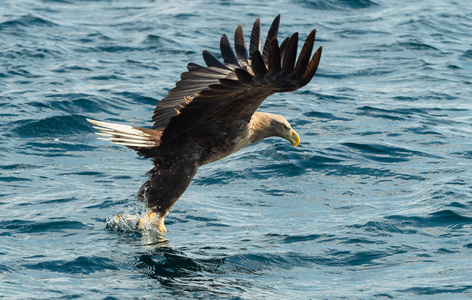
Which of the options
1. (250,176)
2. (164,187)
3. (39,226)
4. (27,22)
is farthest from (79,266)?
(27,22)

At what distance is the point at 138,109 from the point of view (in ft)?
35.9

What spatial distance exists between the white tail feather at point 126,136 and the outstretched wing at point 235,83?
138 millimetres

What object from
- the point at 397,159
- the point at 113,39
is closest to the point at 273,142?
the point at 397,159

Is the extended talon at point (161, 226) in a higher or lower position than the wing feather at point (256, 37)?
lower

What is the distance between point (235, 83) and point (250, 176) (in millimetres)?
3123

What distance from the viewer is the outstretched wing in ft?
18.1

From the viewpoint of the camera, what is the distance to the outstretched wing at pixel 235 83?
553 cm

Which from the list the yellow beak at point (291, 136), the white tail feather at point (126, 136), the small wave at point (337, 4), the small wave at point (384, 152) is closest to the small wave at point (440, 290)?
the yellow beak at point (291, 136)

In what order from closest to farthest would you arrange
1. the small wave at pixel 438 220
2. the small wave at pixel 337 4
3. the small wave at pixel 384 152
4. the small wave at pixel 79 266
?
the small wave at pixel 79 266 → the small wave at pixel 438 220 → the small wave at pixel 384 152 → the small wave at pixel 337 4

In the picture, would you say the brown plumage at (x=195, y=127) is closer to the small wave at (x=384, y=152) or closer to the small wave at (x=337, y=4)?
the small wave at (x=384, y=152)

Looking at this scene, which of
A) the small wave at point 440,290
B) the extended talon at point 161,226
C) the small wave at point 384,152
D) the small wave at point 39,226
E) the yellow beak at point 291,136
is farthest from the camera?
the small wave at point 384,152

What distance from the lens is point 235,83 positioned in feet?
18.9

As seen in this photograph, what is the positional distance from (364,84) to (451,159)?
3.49 meters

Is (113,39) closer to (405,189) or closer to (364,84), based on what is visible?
(364,84)
